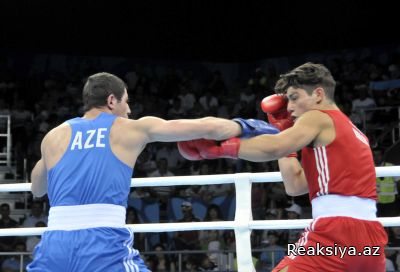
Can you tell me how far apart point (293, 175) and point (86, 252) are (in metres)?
0.99

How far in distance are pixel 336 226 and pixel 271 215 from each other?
234 inches

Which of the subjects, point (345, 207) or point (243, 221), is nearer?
point (345, 207)

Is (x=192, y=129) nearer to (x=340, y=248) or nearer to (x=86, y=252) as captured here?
(x=86, y=252)

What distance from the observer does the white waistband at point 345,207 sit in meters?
2.88

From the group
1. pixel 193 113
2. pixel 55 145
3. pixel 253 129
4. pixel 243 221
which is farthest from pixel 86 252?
pixel 193 113

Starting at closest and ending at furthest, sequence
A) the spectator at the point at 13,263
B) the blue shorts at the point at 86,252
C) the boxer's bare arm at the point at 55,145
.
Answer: the blue shorts at the point at 86,252, the boxer's bare arm at the point at 55,145, the spectator at the point at 13,263

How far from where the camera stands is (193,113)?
12727 mm

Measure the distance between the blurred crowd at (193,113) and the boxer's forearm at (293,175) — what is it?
12.9 feet

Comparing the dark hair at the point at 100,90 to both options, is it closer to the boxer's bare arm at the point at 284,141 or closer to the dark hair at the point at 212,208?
the boxer's bare arm at the point at 284,141

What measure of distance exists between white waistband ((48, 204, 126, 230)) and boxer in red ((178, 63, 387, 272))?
40cm

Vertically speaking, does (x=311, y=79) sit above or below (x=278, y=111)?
above

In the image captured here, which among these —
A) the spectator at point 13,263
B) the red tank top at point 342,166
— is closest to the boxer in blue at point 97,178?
the red tank top at point 342,166

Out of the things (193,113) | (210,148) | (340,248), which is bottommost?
(340,248)

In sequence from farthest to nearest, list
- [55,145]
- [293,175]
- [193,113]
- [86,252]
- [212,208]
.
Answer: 1. [193,113]
2. [212,208]
3. [293,175]
4. [55,145]
5. [86,252]
